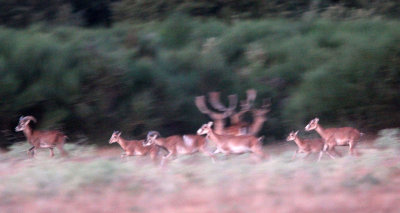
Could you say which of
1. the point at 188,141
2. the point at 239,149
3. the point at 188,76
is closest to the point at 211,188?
the point at 239,149

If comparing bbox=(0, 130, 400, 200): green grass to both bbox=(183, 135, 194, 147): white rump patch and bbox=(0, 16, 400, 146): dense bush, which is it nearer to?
bbox=(183, 135, 194, 147): white rump patch

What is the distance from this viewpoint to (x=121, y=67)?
645 inches

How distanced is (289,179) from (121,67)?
766cm

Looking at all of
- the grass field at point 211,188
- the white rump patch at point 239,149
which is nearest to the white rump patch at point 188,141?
the white rump patch at point 239,149

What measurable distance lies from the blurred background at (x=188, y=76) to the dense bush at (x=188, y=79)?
1.0 inches

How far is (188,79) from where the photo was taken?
16.9m

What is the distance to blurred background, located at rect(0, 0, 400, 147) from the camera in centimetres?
1598

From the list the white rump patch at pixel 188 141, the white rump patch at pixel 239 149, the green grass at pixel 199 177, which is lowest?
the white rump patch at pixel 239 149

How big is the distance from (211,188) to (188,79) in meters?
7.93

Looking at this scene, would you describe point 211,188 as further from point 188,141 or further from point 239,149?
point 188,141

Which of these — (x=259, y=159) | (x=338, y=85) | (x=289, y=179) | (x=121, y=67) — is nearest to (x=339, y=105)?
(x=338, y=85)

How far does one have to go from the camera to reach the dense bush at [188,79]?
16.0 metres

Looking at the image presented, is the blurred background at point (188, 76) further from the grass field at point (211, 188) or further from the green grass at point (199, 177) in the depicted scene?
the grass field at point (211, 188)

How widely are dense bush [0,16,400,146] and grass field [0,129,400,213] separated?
4.62 metres
